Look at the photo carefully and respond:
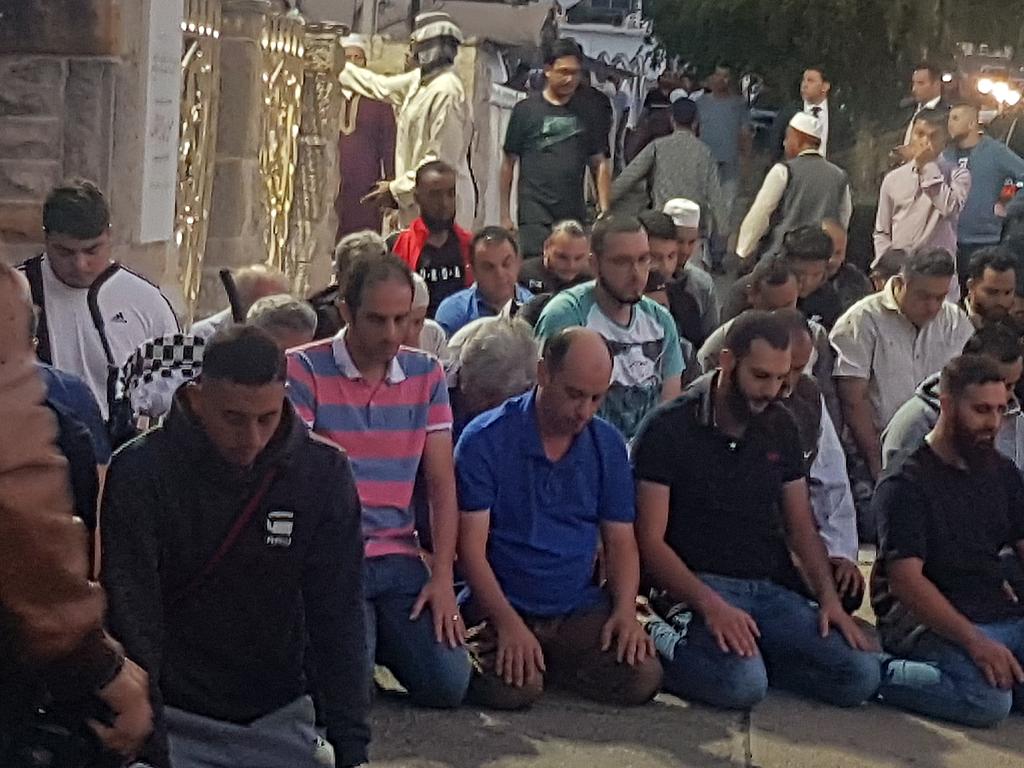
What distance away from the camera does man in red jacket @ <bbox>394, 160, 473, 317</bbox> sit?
27.6ft

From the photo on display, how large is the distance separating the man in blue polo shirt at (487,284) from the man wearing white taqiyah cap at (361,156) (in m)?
3.69

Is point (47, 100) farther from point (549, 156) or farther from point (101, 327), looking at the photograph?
point (549, 156)

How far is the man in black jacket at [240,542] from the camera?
4.20 meters

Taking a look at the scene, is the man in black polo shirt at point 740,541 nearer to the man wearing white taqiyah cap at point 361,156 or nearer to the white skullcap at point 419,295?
the white skullcap at point 419,295

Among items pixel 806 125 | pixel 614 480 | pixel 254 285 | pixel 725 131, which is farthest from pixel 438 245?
pixel 725 131

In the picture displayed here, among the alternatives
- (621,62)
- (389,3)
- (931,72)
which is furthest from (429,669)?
(621,62)

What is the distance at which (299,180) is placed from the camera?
1093 cm

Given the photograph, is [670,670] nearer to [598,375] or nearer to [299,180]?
[598,375]

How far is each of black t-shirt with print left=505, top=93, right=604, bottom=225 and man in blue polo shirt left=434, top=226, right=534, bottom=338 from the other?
241 cm

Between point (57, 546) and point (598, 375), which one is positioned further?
point (598, 375)

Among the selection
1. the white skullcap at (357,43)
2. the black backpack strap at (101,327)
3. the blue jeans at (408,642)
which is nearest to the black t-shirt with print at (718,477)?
the blue jeans at (408,642)

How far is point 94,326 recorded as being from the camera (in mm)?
5980

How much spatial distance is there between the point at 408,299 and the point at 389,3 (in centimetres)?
1250

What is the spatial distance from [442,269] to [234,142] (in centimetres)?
165
